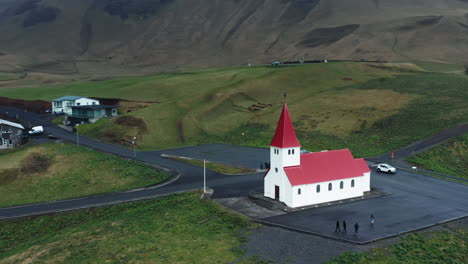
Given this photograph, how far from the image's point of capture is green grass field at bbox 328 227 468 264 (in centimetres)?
4141

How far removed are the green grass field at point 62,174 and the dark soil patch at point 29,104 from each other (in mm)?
55592

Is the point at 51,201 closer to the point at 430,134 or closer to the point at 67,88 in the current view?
the point at 430,134

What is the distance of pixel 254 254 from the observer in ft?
140

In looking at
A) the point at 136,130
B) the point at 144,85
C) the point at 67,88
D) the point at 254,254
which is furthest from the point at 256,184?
the point at 67,88

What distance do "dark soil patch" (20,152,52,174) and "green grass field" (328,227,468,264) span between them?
176 ft

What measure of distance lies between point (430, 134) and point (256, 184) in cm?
4373

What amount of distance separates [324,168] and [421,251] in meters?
18.1

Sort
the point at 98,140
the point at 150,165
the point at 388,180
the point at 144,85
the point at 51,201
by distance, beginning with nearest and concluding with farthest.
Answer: the point at 51,201 → the point at 388,180 → the point at 150,165 → the point at 98,140 → the point at 144,85

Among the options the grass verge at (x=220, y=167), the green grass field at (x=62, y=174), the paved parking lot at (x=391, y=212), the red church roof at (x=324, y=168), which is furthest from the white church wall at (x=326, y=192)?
the green grass field at (x=62, y=174)

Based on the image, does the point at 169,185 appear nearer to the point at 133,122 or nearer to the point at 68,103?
the point at 133,122

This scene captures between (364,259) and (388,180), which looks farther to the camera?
(388,180)

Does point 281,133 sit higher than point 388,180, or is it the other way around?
point 281,133

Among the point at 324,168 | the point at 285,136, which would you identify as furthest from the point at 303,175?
the point at 285,136

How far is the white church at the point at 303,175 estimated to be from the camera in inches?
2212
